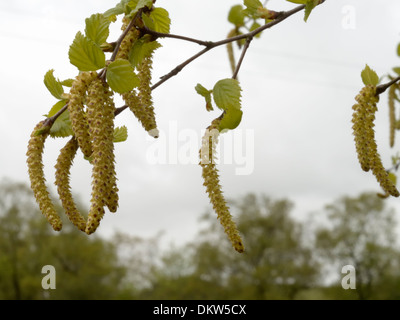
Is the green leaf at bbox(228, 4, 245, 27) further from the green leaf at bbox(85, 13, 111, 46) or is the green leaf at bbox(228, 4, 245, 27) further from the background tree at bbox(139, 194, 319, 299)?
the background tree at bbox(139, 194, 319, 299)

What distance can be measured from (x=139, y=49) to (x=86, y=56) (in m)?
0.15

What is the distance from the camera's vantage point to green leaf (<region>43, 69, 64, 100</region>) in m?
1.15

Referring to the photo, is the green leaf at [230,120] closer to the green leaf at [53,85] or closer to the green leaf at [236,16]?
the green leaf at [53,85]

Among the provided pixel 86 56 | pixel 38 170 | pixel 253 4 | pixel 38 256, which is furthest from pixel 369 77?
pixel 38 256

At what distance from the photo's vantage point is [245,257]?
85.9 ft

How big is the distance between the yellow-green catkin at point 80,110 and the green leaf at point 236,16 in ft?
4.29

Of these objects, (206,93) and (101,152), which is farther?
(206,93)

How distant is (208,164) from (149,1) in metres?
0.36

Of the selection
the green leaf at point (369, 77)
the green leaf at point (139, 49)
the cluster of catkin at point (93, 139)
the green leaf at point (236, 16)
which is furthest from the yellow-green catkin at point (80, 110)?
the green leaf at point (236, 16)

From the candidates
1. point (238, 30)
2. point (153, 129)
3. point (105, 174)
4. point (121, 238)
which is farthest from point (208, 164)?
point (121, 238)

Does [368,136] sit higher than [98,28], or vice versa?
[98,28]

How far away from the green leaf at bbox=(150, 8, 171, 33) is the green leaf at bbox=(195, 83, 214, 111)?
0.56ft

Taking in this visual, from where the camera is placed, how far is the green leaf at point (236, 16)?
2.17 meters

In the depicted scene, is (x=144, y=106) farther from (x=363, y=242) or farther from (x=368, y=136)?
(x=363, y=242)
